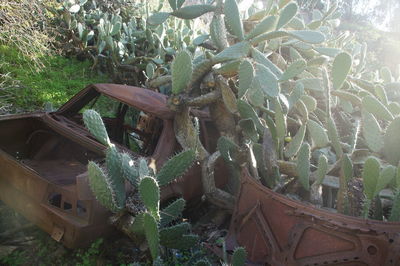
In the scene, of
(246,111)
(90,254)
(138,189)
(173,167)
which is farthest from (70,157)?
(246,111)

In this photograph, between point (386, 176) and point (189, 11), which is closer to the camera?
point (386, 176)

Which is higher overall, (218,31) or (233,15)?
(233,15)

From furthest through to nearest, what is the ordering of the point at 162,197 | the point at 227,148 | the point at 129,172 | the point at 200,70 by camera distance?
the point at 200,70 < the point at 227,148 < the point at 162,197 < the point at 129,172

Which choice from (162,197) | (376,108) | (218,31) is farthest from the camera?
(218,31)

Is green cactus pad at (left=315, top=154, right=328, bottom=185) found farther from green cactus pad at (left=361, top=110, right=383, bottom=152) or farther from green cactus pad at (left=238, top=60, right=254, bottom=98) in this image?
green cactus pad at (left=238, top=60, right=254, bottom=98)

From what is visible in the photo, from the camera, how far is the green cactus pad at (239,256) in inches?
93.7

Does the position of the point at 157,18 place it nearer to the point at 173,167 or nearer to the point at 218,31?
the point at 218,31

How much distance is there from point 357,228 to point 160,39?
5.81m

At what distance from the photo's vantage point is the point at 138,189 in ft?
8.07

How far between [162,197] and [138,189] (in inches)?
24.8

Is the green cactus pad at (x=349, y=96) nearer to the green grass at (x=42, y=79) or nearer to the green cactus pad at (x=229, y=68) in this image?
the green cactus pad at (x=229, y=68)

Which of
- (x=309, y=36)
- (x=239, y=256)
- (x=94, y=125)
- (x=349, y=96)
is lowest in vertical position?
(x=239, y=256)

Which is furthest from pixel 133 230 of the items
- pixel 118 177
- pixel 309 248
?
pixel 309 248

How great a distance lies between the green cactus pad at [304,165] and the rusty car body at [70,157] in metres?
1.07
